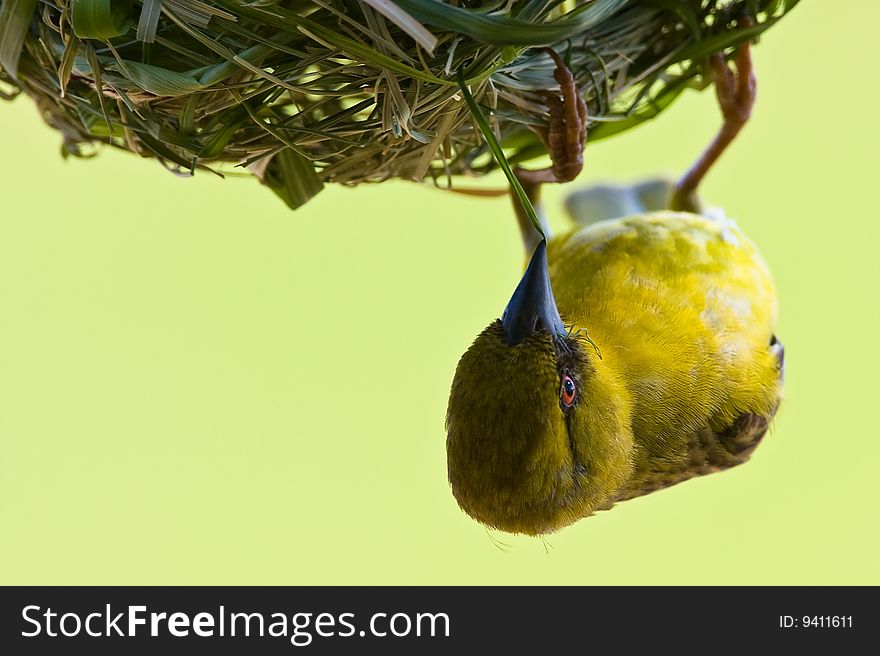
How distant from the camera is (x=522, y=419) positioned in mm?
1394

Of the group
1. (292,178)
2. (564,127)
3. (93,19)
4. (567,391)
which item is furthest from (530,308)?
(93,19)

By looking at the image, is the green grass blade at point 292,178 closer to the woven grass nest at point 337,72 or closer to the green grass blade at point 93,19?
the woven grass nest at point 337,72

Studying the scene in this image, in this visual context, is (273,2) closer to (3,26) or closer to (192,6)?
(192,6)

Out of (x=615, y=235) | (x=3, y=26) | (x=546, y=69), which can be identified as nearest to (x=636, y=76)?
(x=546, y=69)

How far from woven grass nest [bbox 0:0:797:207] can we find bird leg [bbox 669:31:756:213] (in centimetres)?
13

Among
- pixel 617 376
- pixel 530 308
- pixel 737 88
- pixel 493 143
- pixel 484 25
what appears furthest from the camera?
pixel 737 88

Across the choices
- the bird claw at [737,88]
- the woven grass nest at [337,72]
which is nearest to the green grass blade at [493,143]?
the woven grass nest at [337,72]

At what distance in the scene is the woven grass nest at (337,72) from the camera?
112 cm

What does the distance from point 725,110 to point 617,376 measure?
1.88 ft

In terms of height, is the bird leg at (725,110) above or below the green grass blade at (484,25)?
above

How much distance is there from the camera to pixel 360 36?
1.14m

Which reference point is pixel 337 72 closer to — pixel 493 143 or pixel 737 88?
pixel 493 143

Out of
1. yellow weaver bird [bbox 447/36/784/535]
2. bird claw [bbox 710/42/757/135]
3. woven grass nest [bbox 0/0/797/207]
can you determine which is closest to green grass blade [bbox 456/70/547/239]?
woven grass nest [bbox 0/0/797/207]

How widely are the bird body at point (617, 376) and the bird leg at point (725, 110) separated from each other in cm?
17
